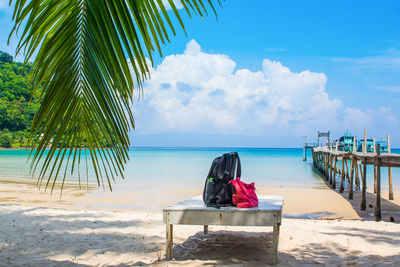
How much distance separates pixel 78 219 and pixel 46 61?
6600mm

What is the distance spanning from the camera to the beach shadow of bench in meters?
4.62

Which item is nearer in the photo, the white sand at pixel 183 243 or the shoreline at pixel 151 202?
the white sand at pixel 183 243

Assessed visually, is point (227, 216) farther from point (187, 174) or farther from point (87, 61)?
point (187, 174)

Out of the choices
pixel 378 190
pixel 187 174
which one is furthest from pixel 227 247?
pixel 187 174

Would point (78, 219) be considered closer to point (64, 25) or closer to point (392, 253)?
point (392, 253)

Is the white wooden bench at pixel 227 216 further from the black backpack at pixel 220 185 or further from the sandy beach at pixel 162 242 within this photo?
the sandy beach at pixel 162 242

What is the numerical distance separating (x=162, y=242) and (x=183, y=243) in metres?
0.37

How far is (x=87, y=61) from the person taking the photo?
1.82 m

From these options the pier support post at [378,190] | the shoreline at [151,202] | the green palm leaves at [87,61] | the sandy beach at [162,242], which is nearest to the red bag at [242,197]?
the sandy beach at [162,242]

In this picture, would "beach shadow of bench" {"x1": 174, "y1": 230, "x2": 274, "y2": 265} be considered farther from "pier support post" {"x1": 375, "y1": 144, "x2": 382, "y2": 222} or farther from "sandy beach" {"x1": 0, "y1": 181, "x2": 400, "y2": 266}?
"pier support post" {"x1": 375, "y1": 144, "x2": 382, "y2": 222}

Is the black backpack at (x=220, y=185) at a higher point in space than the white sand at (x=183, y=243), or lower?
higher

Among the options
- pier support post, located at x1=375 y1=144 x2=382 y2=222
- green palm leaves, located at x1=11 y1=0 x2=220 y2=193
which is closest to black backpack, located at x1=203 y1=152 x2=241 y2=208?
green palm leaves, located at x1=11 y1=0 x2=220 y2=193

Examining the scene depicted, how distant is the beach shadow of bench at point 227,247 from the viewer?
4.62 m

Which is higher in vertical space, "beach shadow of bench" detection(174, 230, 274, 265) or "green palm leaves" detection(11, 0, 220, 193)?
"green palm leaves" detection(11, 0, 220, 193)
